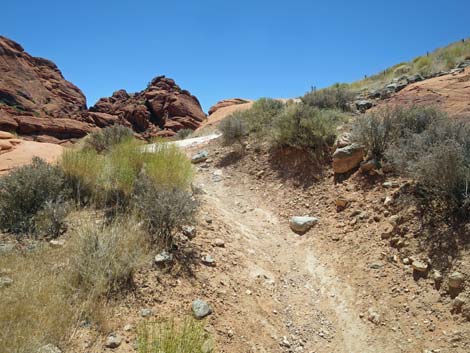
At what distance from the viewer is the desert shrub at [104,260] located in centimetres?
252

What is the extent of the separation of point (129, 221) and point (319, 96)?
7.28m

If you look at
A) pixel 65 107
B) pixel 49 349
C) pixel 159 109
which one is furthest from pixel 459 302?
pixel 65 107

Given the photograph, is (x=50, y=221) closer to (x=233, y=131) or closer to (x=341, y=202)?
(x=341, y=202)

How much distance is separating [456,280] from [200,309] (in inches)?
88.9

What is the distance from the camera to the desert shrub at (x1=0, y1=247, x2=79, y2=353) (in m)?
1.93

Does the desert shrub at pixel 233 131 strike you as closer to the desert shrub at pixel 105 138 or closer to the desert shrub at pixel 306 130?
the desert shrub at pixel 306 130

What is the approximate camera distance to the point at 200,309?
8.87 ft

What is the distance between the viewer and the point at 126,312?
2.49 metres

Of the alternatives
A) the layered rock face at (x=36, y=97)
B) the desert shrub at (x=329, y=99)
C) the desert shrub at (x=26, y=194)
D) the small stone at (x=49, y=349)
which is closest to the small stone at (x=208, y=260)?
the small stone at (x=49, y=349)

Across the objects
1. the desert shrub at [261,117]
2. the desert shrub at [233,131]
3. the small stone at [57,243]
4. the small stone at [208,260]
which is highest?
the desert shrub at [261,117]

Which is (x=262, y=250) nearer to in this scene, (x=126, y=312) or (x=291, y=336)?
(x=291, y=336)

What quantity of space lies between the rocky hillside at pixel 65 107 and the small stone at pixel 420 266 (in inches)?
1096

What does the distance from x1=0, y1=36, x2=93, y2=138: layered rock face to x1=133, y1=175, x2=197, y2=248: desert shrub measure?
30084 millimetres

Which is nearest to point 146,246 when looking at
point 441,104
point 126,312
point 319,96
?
point 126,312
